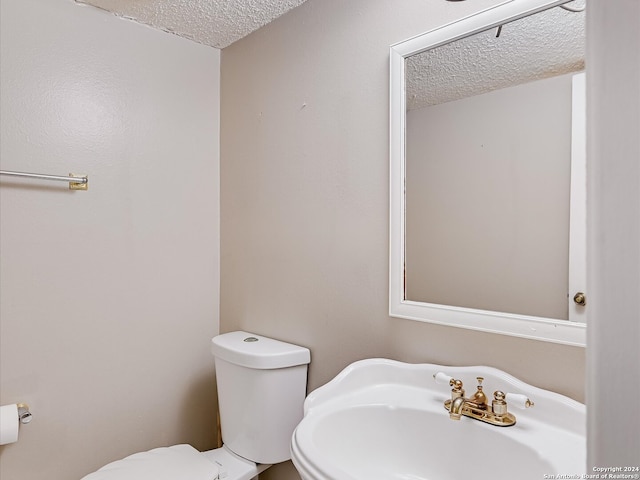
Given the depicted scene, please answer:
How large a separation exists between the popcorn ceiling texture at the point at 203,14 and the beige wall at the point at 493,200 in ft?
2.68

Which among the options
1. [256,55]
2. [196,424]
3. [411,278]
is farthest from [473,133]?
[196,424]

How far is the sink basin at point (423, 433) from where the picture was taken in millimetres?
875

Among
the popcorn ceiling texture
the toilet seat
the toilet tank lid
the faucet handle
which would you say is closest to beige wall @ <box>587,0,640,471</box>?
the faucet handle

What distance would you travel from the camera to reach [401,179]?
127 centimetres

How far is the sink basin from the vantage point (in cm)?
88

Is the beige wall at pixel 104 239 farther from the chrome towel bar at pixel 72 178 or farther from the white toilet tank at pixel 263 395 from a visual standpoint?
the white toilet tank at pixel 263 395

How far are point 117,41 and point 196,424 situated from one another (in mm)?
1664

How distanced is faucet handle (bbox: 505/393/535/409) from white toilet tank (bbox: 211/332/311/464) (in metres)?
0.73

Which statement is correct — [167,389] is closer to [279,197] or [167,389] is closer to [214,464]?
[214,464]

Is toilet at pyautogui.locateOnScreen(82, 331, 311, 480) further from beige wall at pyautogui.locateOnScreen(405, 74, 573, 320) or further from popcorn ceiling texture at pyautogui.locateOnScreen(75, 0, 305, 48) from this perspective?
popcorn ceiling texture at pyautogui.locateOnScreen(75, 0, 305, 48)

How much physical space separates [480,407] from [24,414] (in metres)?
1.46

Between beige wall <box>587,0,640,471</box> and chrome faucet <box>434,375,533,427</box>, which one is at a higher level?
beige wall <box>587,0,640,471</box>

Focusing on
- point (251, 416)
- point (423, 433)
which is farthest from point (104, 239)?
point (423, 433)

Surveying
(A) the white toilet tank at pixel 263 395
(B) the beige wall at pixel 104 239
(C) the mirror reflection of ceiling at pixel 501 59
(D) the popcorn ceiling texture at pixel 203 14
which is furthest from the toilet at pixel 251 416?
(D) the popcorn ceiling texture at pixel 203 14
